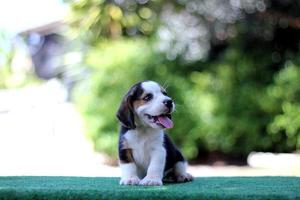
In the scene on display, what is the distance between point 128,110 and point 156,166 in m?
0.49

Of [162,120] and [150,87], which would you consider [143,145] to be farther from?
[150,87]

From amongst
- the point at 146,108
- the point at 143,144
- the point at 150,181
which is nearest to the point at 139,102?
the point at 146,108

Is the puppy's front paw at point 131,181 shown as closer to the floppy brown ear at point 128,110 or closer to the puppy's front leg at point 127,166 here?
the puppy's front leg at point 127,166

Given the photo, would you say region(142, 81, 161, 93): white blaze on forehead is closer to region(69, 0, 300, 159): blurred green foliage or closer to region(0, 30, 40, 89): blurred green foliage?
region(69, 0, 300, 159): blurred green foliage

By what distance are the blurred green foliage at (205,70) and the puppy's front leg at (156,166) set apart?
724 centimetres

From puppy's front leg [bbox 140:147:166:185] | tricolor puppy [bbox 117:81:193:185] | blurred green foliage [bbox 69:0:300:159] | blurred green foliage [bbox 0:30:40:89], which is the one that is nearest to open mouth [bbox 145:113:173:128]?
tricolor puppy [bbox 117:81:193:185]

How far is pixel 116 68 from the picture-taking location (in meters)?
13.2

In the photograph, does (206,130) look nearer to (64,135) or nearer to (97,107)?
(97,107)

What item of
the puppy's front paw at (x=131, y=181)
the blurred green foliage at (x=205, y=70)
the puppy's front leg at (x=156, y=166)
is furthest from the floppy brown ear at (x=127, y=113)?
the blurred green foliage at (x=205, y=70)

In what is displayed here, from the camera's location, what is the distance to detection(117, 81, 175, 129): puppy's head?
4691 millimetres

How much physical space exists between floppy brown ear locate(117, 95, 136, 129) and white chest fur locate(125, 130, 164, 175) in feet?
0.29

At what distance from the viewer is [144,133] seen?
487 centimetres

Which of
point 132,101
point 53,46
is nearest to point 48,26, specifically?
point 53,46

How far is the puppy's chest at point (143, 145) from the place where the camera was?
15.8 feet
